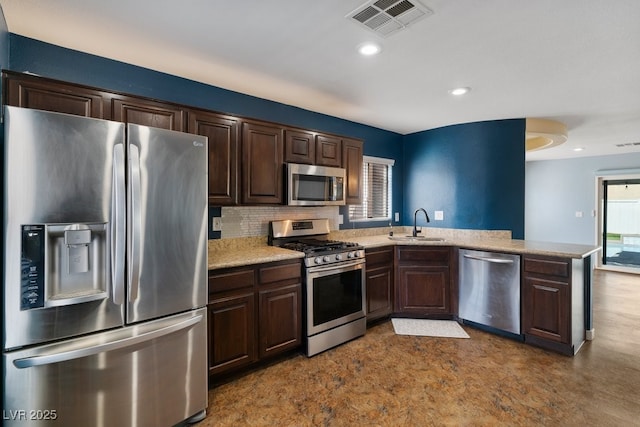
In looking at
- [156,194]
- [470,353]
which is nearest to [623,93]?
[470,353]

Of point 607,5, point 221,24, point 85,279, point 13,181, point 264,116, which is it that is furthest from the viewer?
point 264,116

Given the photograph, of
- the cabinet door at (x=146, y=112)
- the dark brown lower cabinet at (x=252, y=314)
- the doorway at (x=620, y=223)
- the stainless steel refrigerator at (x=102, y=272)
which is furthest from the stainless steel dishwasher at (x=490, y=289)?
the doorway at (x=620, y=223)

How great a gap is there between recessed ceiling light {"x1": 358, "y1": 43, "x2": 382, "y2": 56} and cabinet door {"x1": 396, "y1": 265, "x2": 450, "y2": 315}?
7.68 feet

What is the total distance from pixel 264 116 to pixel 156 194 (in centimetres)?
179

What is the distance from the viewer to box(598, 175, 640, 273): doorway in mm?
6156

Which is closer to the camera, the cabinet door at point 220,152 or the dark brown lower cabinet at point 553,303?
the cabinet door at point 220,152

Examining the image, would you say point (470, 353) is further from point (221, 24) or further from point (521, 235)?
point (221, 24)

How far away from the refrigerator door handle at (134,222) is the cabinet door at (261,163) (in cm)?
108

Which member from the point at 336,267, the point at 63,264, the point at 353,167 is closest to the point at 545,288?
the point at 336,267

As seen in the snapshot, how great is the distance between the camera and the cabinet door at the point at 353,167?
3.51 meters

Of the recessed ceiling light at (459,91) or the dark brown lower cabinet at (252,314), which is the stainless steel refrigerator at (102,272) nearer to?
the dark brown lower cabinet at (252,314)

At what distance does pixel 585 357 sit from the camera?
8.96 ft

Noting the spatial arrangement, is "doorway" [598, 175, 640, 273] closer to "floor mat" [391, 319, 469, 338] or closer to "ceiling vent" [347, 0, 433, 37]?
"floor mat" [391, 319, 469, 338]

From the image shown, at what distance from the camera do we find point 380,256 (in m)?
3.46
